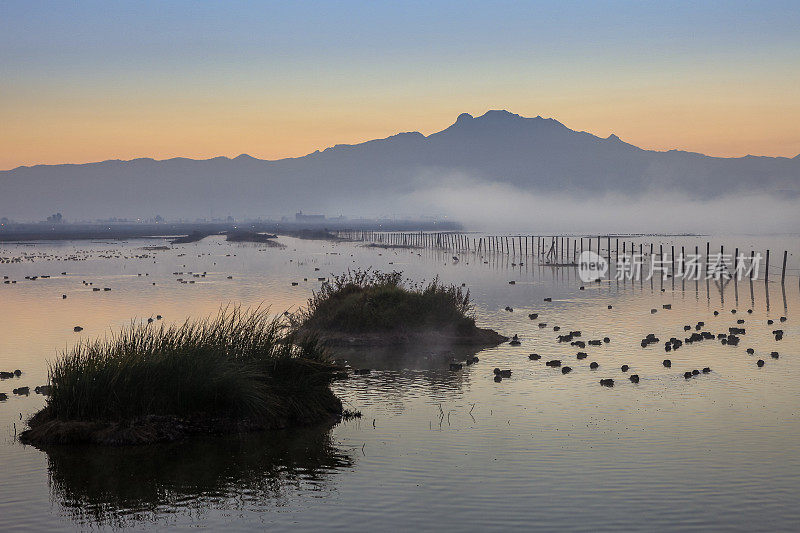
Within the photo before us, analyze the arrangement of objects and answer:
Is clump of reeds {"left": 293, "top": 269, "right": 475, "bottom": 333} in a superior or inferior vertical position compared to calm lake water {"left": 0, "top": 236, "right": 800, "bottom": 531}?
superior

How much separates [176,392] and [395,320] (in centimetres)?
1921

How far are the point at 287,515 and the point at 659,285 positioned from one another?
68.6 meters

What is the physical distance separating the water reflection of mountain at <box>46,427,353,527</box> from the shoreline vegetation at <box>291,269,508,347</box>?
56.5ft

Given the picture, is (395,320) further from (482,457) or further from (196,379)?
(482,457)

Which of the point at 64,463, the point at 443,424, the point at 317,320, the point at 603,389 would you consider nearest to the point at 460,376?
the point at 603,389

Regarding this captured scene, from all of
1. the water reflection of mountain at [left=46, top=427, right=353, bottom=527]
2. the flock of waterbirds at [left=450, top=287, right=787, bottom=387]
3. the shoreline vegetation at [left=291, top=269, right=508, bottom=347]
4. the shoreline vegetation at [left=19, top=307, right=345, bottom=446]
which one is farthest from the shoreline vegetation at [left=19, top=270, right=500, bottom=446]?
the shoreline vegetation at [left=291, top=269, right=508, bottom=347]

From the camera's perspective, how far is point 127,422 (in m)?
23.1

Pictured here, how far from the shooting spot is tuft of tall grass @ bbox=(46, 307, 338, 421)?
2331 centimetres

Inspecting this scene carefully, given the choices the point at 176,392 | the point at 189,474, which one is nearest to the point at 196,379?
the point at 176,392

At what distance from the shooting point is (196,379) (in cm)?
2391

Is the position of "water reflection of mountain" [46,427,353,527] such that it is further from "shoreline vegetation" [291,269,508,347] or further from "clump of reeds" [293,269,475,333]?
"clump of reeds" [293,269,475,333]

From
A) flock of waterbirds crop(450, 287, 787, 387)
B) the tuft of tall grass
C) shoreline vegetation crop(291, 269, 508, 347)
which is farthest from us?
shoreline vegetation crop(291, 269, 508, 347)

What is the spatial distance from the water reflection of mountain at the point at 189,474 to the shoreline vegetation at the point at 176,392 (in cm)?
49

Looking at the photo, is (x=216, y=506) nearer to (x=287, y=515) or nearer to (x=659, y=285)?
(x=287, y=515)
